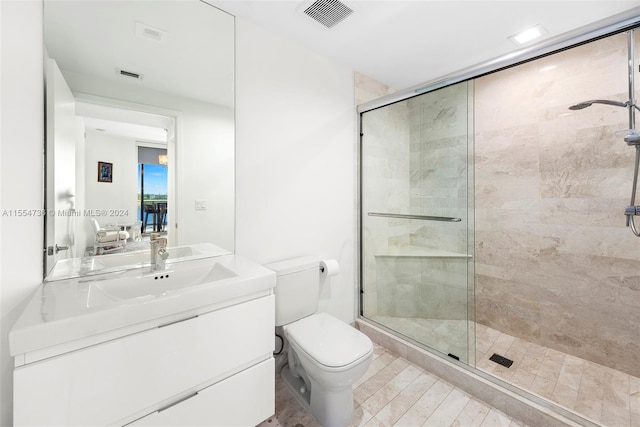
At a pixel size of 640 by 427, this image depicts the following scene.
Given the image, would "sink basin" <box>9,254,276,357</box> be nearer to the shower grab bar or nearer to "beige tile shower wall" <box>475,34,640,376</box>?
the shower grab bar

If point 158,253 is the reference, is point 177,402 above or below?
below

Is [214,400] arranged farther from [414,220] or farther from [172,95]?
[414,220]

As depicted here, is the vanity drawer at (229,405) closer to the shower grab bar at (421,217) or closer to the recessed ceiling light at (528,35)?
the shower grab bar at (421,217)

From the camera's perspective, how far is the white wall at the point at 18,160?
92 centimetres

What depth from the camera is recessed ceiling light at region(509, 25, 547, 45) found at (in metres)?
1.78

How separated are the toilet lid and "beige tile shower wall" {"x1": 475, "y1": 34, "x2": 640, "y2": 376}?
1561 mm

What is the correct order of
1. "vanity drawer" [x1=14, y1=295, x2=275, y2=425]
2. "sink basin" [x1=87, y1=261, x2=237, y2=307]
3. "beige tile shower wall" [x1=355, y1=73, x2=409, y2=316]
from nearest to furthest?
1. "vanity drawer" [x1=14, y1=295, x2=275, y2=425]
2. "sink basin" [x1=87, y1=261, x2=237, y2=307]
3. "beige tile shower wall" [x1=355, y1=73, x2=409, y2=316]

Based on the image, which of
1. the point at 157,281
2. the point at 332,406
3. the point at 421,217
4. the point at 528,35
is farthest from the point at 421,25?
the point at 332,406

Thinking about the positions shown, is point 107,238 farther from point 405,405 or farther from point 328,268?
point 405,405

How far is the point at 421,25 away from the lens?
1750 millimetres

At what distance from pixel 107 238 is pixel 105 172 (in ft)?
1.04

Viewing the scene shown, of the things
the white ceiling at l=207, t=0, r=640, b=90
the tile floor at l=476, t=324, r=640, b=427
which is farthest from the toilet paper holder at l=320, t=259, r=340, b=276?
the white ceiling at l=207, t=0, r=640, b=90

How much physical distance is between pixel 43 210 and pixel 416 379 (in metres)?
2.18

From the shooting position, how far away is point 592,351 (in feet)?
6.32
